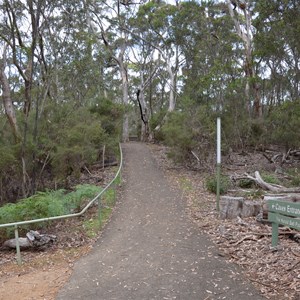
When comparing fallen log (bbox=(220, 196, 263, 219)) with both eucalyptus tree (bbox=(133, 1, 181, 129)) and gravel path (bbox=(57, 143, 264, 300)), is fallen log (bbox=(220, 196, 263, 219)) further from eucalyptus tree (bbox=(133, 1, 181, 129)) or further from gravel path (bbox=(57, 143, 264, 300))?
eucalyptus tree (bbox=(133, 1, 181, 129))

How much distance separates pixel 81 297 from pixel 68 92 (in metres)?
19.9

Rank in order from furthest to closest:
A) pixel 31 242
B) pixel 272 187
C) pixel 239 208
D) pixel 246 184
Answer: pixel 246 184 < pixel 272 187 < pixel 239 208 < pixel 31 242

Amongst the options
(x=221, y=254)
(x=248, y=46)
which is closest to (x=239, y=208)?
(x=221, y=254)

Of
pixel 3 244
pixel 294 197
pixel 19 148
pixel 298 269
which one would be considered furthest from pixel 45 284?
pixel 19 148

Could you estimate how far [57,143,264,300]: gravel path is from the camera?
203 inches

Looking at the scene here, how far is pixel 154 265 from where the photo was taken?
6227mm

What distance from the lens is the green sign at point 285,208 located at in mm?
5632

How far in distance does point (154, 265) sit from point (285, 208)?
240cm

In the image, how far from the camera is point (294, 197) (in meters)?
8.95

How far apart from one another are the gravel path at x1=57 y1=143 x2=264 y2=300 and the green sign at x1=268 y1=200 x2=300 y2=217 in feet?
4.00

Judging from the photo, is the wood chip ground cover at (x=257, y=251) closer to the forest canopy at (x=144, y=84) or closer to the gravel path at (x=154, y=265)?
the gravel path at (x=154, y=265)

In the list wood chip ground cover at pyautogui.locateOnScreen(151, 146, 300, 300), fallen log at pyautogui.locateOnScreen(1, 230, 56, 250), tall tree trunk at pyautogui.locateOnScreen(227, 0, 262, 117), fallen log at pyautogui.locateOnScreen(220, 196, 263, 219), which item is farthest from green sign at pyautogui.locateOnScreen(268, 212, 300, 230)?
tall tree trunk at pyautogui.locateOnScreen(227, 0, 262, 117)

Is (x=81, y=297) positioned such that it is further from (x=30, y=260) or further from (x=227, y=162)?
(x=227, y=162)

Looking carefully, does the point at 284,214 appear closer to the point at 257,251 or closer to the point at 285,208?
the point at 285,208
